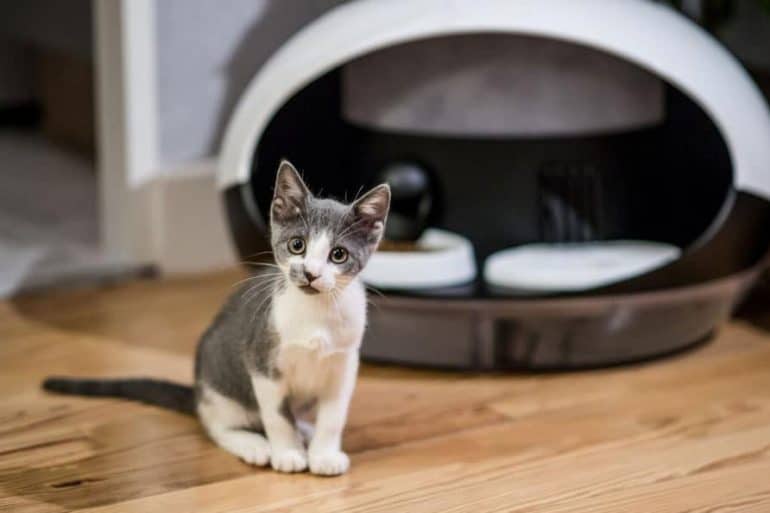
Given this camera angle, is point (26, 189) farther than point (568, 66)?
Yes

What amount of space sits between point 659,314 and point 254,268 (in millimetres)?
671

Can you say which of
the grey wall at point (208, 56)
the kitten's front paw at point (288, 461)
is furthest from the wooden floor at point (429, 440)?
the grey wall at point (208, 56)

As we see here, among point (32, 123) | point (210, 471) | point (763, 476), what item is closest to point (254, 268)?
point (210, 471)

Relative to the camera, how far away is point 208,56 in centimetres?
244

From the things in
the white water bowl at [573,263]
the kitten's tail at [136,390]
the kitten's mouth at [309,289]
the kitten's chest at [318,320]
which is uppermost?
the kitten's mouth at [309,289]

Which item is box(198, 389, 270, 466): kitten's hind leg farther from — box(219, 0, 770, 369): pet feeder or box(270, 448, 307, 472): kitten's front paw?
box(219, 0, 770, 369): pet feeder

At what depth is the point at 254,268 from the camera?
6.76ft

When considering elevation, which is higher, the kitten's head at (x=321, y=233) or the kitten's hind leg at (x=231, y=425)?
the kitten's head at (x=321, y=233)

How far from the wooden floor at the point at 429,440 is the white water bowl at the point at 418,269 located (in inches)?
6.1

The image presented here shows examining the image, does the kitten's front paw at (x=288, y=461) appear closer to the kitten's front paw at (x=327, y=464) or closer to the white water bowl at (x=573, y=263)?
the kitten's front paw at (x=327, y=464)

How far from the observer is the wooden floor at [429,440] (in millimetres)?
1593

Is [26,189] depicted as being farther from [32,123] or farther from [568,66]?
[568,66]

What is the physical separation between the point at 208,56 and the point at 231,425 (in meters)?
0.97

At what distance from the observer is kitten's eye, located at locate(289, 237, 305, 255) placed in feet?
4.97
